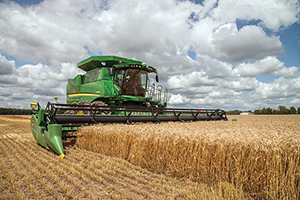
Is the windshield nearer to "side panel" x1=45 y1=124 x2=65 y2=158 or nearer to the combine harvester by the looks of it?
the combine harvester

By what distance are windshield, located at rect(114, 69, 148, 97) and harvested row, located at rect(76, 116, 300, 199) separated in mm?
5010

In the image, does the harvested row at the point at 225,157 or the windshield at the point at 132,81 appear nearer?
the harvested row at the point at 225,157

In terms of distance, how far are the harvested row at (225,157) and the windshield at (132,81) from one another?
16.4ft

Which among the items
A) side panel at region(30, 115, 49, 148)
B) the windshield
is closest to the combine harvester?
the windshield

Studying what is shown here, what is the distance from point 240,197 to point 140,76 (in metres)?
7.80

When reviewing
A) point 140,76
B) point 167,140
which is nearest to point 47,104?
point 167,140

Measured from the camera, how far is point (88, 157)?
3812mm

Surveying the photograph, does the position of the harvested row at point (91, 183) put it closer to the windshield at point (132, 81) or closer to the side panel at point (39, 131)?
the side panel at point (39, 131)

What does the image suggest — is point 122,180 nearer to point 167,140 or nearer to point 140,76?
point 167,140

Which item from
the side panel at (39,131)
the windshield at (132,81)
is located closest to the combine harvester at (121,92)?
the windshield at (132,81)

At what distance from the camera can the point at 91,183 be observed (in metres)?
2.62

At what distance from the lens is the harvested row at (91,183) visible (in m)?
2.26

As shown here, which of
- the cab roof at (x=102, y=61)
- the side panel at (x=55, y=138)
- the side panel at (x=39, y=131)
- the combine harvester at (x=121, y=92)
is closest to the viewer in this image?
the side panel at (x=55, y=138)

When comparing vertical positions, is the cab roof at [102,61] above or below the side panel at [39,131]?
above
